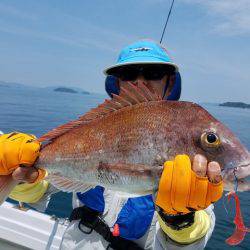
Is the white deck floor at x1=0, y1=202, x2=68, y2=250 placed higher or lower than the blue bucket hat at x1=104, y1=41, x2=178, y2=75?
lower

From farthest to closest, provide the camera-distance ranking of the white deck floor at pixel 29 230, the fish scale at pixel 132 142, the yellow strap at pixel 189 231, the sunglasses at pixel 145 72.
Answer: the white deck floor at pixel 29 230, the sunglasses at pixel 145 72, the yellow strap at pixel 189 231, the fish scale at pixel 132 142

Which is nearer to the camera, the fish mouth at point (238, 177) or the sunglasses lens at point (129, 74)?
the fish mouth at point (238, 177)

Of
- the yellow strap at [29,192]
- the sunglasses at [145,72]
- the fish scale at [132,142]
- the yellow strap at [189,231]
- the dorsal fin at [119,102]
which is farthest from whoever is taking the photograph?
the sunglasses at [145,72]

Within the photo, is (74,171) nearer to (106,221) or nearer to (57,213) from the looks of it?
(106,221)

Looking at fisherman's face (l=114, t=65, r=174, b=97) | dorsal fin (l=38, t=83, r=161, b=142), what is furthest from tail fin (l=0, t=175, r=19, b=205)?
fisherman's face (l=114, t=65, r=174, b=97)

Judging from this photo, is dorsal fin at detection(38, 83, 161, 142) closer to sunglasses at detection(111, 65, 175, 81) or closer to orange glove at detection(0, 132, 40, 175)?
orange glove at detection(0, 132, 40, 175)

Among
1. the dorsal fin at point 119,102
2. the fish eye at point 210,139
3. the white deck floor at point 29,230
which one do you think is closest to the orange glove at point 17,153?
the dorsal fin at point 119,102

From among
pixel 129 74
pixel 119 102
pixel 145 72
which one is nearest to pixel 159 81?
pixel 145 72

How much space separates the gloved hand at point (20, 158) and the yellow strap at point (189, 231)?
1.20m

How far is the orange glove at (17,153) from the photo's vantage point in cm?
301

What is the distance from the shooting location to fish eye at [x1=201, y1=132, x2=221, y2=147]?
254cm

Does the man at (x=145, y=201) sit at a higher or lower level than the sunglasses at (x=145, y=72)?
lower

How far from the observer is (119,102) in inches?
114

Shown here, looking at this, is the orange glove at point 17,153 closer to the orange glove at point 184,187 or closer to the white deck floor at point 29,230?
the orange glove at point 184,187
